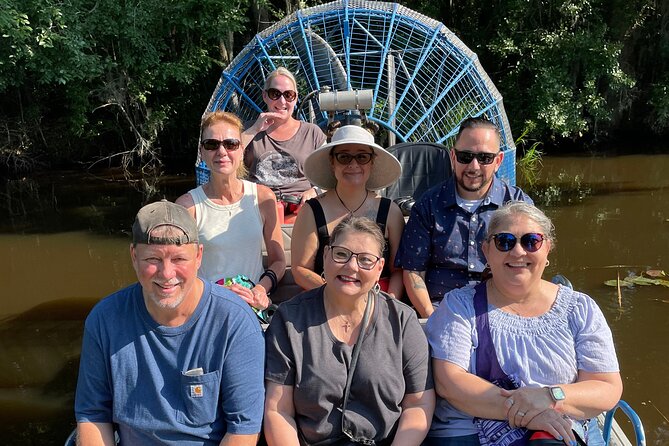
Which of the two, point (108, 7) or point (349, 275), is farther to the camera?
point (108, 7)

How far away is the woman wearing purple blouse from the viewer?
1.88 m

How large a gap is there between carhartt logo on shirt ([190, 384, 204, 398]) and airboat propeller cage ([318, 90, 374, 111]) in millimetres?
2946

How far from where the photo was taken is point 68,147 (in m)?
12.8

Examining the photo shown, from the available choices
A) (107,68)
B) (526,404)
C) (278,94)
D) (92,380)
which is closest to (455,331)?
(526,404)

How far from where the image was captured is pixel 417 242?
8.54 feet

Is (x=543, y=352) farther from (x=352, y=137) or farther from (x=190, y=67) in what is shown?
(x=190, y=67)

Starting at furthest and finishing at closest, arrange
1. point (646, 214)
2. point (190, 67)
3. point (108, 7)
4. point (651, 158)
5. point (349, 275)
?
point (651, 158) < point (190, 67) < point (108, 7) < point (646, 214) < point (349, 275)

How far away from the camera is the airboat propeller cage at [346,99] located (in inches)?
171

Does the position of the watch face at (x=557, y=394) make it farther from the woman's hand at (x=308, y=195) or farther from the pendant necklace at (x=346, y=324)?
the woman's hand at (x=308, y=195)

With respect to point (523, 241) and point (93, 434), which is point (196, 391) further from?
point (523, 241)

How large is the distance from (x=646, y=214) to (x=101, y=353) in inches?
301

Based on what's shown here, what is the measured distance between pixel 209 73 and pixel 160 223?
1179cm

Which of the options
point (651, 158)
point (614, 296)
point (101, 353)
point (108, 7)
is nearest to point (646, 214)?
point (614, 296)

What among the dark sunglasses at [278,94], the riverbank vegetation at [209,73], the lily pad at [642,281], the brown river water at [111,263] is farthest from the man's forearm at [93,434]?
the riverbank vegetation at [209,73]
